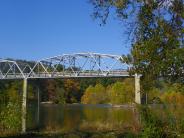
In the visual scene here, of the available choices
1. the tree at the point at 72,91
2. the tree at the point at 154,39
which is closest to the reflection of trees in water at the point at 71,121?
the tree at the point at 154,39

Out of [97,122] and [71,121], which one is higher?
[97,122]

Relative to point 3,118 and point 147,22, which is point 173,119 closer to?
point 147,22

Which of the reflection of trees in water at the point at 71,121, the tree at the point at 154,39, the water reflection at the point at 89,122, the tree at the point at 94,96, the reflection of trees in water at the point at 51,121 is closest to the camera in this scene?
the tree at the point at 154,39

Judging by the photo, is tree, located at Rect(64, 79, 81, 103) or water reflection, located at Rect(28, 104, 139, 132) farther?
tree, located at Rect(64, 79, 81, 103)

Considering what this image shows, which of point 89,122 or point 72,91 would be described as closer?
point 89,122

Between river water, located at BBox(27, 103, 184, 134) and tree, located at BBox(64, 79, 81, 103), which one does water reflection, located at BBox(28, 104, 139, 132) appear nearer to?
river water, located at BBox(27, 103, 184, 134)

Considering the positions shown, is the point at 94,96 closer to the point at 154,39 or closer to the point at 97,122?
the point at 97,122

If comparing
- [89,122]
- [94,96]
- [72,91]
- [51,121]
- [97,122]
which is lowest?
[51,121]

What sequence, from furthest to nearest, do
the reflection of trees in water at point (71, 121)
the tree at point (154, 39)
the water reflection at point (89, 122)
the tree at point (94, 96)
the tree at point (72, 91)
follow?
the tree at point (94, 96) → the tree at point (72, 91) → the reflection of trees in water at point (71, 121) → the water reflection at point (89, 122) → the tree at point (154, 39)

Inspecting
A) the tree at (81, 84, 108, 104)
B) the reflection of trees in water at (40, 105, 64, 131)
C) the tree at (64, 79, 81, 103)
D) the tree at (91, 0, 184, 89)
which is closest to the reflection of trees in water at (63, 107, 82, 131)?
the reflection of trees in water at (40, 105, 64, 131)

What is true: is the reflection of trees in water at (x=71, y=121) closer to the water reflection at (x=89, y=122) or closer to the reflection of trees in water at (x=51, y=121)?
the water reflection at (x=89, y=122)

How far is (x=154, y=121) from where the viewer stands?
42.8ft

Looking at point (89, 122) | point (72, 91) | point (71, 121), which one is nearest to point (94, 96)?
point (72, 91)

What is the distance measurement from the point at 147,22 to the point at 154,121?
126 inches
